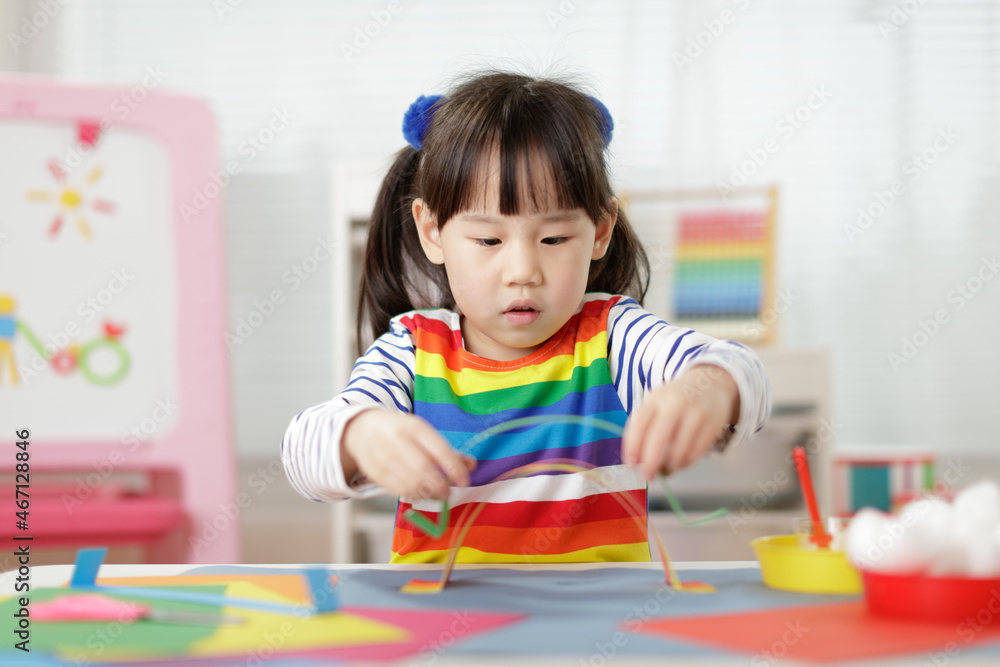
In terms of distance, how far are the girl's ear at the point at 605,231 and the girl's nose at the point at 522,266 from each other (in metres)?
0.14

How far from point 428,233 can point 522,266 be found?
0.18 meters

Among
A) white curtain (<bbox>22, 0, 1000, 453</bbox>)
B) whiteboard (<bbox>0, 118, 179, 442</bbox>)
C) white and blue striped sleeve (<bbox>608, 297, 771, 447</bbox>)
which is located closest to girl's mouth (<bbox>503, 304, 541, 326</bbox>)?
white and blue striped sleeve (<bbox>608, 297, 771, 447</bbox>)

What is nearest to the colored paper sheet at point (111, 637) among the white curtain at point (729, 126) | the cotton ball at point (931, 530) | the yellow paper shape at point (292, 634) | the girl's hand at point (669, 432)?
the yellow paper shape at point (292, 634)

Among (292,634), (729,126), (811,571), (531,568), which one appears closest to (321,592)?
(292,634)

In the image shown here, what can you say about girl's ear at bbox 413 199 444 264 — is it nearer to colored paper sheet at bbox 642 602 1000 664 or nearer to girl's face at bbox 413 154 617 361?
girl's face at bbox 413 154 617 361

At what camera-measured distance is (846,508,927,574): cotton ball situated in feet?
1.53

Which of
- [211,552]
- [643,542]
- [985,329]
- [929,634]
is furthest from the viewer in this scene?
[985,329]

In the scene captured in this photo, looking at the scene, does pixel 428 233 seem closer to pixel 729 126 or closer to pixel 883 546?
pixel 883 546

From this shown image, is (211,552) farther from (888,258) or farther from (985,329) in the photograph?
(985,329)

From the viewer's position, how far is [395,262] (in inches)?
40.8

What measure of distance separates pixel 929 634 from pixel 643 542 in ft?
1.41

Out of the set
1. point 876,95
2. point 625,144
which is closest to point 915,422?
point 876,95

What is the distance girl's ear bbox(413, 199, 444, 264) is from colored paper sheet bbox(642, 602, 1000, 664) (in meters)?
0.54

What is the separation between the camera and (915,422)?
2.39m
